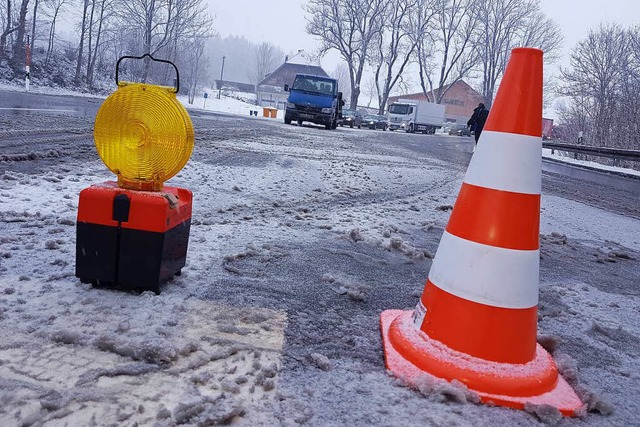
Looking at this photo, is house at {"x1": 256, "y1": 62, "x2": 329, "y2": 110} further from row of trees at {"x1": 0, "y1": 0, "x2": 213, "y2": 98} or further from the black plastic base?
the black plastic base

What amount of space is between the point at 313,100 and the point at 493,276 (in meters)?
22.9

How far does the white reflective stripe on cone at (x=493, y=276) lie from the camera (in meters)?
1.90

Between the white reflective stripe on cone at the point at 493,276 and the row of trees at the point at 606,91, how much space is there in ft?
98.2

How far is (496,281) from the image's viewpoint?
1907 millimetres

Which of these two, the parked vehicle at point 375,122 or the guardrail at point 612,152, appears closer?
the guardrail at point 612,152

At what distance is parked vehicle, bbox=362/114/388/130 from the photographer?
45.5 metres

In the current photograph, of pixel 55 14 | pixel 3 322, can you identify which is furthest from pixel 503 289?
pixel 55 14

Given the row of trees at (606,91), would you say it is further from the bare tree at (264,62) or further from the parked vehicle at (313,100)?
the bare tree at (264,62)

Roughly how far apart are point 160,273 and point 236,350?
615 mm

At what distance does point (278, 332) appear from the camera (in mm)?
2074

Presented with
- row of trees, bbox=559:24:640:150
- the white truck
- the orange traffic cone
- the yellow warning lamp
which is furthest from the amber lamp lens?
the white truck

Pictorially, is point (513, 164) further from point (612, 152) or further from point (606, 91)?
point (606, 91)

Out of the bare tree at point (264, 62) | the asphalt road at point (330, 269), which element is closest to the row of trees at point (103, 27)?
the asphalt road at point (330, 269)

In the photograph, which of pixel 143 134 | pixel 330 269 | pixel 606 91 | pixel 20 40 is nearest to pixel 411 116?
pixel 606 91
